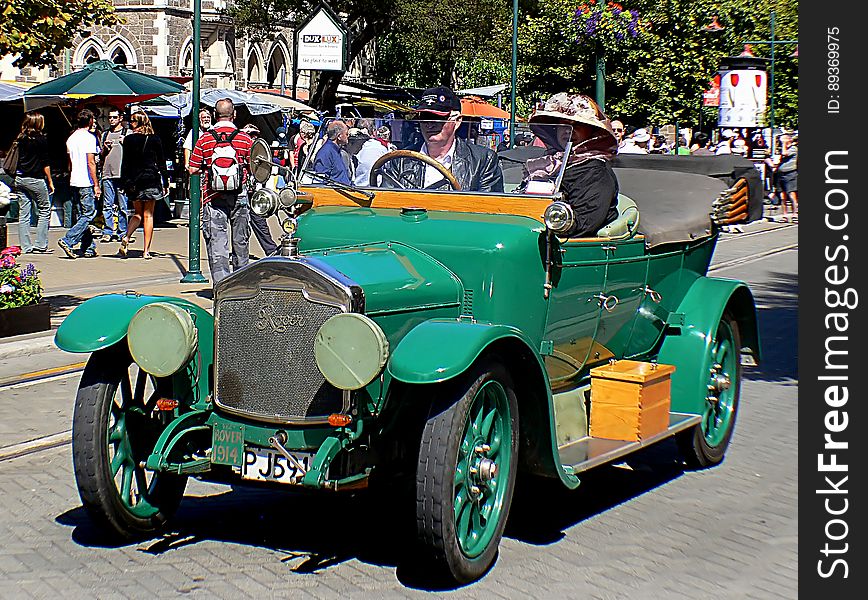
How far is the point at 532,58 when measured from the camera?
28750 millimetres

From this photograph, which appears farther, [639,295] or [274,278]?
[639,295]

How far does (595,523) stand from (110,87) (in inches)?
557

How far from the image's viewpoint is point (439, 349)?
4.67 metres

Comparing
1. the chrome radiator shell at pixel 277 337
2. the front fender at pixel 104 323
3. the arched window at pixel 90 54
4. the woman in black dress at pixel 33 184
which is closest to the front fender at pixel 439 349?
the chrome radiator shell at pixel 277 337

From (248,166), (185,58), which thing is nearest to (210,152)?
(248,166)

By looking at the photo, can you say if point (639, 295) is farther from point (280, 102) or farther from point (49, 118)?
point (280, 102)

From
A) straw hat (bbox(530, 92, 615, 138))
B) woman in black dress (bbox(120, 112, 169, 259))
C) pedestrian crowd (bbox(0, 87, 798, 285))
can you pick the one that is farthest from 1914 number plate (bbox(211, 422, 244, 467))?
woman in black dress (bbox(120, 112, 169, 259))

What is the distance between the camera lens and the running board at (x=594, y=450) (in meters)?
5.48

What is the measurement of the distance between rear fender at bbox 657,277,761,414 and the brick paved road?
0.48 m

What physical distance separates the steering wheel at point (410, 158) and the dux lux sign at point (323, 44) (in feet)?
36.4

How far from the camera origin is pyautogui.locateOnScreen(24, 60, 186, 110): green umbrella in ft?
59.0

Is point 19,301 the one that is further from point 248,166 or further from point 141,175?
point 141,175

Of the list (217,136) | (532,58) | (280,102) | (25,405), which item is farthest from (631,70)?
(25,405)

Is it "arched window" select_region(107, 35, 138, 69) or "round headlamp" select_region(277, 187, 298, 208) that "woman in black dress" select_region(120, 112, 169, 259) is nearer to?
"round headlamp" select_region(277, 187, 298, 208)
